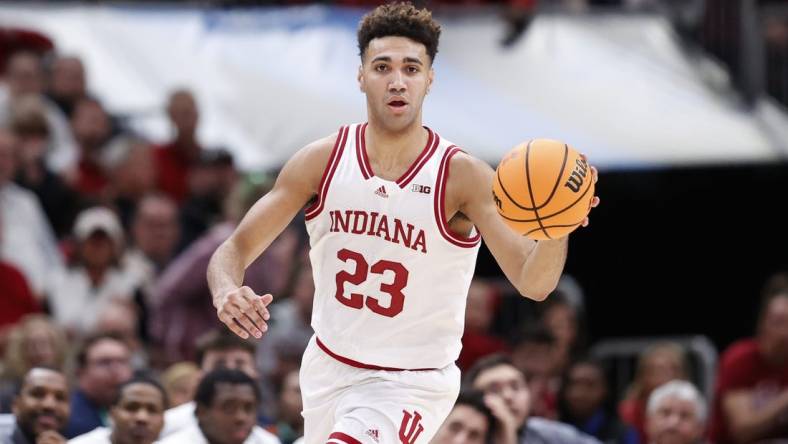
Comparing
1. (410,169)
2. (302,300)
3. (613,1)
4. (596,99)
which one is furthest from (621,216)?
(410,169)

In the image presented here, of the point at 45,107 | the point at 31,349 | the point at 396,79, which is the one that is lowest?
the point at 31,349

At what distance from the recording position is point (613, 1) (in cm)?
1864

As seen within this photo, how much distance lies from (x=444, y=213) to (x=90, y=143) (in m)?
7.00

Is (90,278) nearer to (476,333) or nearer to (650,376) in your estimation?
(476,333)

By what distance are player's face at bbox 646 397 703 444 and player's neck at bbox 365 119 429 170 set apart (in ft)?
15.1

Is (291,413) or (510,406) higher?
(510,406)

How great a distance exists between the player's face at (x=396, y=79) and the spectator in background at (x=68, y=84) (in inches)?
281

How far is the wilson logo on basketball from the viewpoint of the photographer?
816cm

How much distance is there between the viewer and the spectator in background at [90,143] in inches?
590

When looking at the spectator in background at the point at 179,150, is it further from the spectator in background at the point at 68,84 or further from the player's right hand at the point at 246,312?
the player's right hand at the point at 246,312

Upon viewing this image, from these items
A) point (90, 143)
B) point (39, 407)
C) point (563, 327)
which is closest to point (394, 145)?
point (39, 407)

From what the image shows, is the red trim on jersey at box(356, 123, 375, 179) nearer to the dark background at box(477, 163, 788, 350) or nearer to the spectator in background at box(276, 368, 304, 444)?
the spectator in background at box(276, 368, 304, 444)

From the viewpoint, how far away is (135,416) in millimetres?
10758

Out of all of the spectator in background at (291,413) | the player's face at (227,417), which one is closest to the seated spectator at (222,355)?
the player's face at (227,417)
